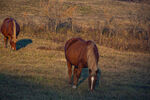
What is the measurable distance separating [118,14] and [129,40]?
16138 millimetres

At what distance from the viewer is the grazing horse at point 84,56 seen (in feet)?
23.2

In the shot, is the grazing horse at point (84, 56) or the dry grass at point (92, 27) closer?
the grazing horse at point (84, 56)

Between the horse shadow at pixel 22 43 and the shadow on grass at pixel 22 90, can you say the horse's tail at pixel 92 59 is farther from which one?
the horse shadow at pixel 22 43

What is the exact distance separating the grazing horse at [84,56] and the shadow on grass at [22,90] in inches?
46.0

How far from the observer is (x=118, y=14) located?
34.3 m

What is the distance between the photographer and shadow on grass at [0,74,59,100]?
23.0 feet

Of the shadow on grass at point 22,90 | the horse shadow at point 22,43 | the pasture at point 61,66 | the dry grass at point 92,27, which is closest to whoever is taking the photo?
the shadow on grass at point 22,90

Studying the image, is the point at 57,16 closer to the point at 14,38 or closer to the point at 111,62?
the point at 14,38

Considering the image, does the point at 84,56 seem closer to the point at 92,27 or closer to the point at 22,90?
the point at 22,90

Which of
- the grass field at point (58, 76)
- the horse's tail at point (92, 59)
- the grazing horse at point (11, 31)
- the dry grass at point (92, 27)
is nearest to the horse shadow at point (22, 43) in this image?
the grass field at point (58, 76)

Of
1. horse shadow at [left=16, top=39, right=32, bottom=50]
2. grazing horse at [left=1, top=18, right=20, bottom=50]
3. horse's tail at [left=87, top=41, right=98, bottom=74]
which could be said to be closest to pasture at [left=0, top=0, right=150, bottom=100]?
horse shadow at [left=16, top=39, right=32, bottom=50]

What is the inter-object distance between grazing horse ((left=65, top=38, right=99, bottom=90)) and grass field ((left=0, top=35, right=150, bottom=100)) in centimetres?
75

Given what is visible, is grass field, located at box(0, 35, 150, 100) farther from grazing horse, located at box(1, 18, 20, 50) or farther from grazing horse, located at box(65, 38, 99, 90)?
grazing horse, located at box(65, 38, 99, 90)

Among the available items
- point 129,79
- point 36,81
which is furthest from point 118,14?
point 36,81
